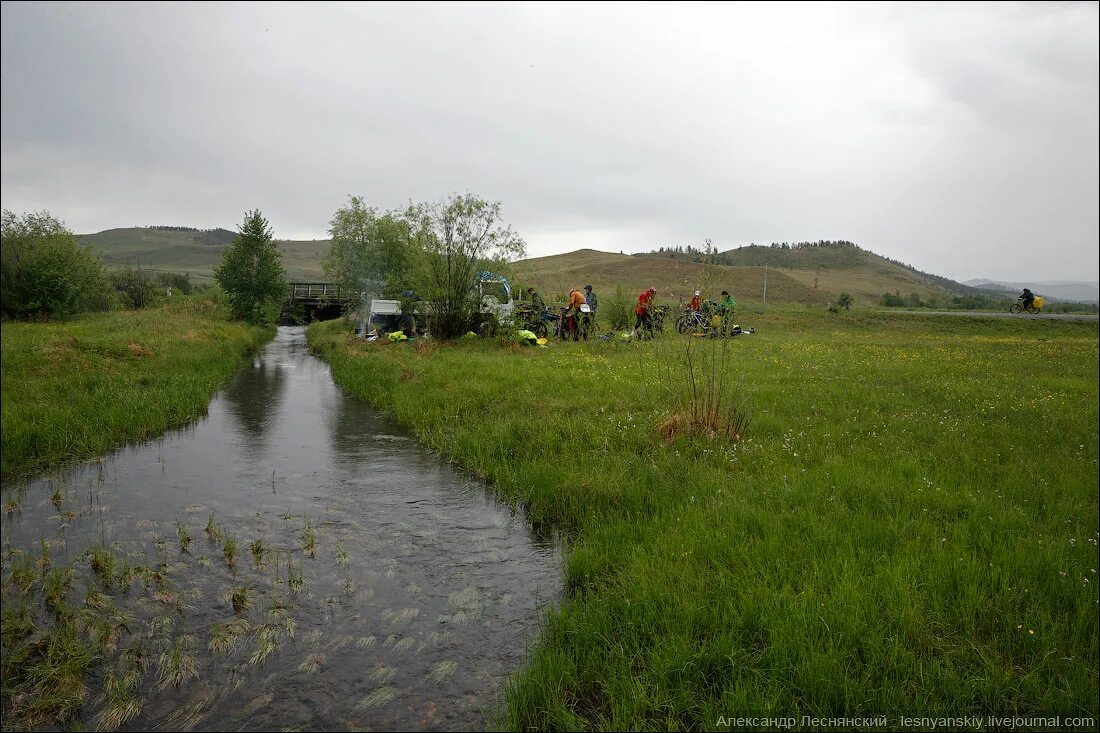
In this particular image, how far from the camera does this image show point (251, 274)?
3709 centimetres

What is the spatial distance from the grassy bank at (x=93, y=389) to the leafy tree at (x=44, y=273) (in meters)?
7.66

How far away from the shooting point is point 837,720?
9.80ft

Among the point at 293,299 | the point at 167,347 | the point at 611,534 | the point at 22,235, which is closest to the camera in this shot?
the point at 611,534

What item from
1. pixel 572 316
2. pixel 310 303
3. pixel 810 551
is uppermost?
pixel 310 303

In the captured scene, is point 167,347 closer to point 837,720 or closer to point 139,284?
point 837,720

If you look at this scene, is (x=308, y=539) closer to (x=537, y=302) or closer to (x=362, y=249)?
(x=537, y=302)

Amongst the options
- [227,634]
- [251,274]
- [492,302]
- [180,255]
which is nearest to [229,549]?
[227,634]

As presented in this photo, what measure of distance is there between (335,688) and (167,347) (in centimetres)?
1840

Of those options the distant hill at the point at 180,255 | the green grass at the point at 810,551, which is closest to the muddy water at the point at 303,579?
A: the green grass at the point at 810,551

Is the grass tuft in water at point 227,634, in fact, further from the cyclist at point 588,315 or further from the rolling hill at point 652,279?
the rolling hill at point 652,279

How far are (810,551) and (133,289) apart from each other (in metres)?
51.4

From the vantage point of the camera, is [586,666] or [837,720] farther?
[586,666]

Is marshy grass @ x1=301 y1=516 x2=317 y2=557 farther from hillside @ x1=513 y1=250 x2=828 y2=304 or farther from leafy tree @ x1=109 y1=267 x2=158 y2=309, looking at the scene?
leafy tree @ x1=109 y1=267 x2=158 y2=309

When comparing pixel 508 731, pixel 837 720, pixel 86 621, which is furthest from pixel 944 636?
pixel 86 621
